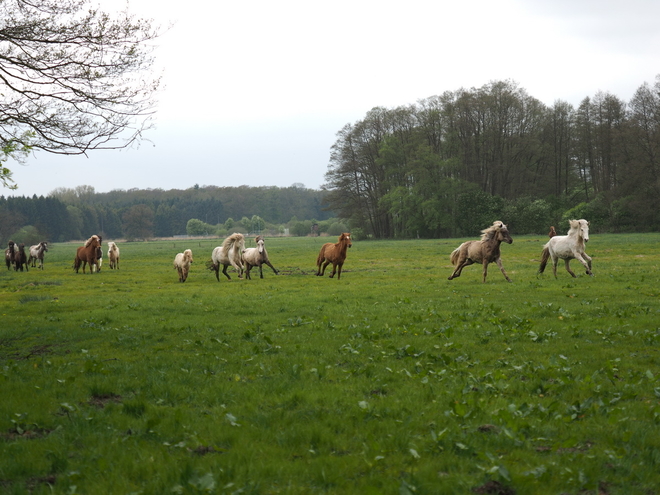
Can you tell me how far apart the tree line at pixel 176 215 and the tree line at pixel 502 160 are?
4630 centimetres

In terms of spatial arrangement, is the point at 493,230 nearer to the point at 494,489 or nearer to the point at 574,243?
the point at 574,243

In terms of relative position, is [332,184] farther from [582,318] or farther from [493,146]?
[582,318]

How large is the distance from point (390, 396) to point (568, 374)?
273 centimetres

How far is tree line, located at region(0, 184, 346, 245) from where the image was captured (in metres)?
141

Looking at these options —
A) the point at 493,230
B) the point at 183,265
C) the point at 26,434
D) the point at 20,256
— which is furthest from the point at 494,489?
the point at 20,256

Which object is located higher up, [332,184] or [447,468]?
[332,184]

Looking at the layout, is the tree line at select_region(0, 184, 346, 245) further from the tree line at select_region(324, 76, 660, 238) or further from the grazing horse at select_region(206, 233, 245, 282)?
the grazing horse at select_region(206, 233, 245, 282)

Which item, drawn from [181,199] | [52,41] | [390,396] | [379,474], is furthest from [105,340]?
[181,199]

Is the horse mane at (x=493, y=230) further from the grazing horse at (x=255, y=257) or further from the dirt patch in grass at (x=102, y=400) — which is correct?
the dirt patch in grass at (x=102, y=400)

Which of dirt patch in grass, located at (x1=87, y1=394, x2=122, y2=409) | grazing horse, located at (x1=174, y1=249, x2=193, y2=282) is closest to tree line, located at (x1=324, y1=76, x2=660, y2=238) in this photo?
grazing horse, located at (x1=174, y1=249, x2=193, y2=282)

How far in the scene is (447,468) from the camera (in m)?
4.82

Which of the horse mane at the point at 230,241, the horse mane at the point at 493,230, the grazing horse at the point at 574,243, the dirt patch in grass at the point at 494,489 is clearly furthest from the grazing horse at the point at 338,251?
the dirt patch in grass at the point at 494,489

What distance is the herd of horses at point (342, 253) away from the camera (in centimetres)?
2080

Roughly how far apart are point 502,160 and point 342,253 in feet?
188
